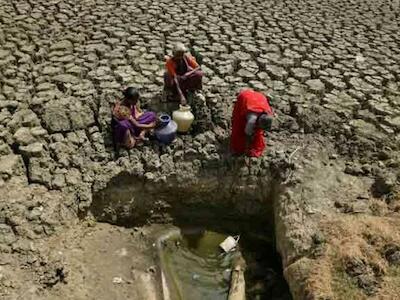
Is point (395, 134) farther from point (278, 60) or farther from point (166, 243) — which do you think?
point (166, 243)

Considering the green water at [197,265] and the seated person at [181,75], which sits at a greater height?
the seated person at [181,75]

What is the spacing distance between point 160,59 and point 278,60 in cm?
168

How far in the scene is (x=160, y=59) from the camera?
295 inches

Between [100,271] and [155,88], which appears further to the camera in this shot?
[155,88]

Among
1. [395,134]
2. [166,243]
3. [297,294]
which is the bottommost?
[166,243]

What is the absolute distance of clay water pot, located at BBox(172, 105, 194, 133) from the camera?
648 cm

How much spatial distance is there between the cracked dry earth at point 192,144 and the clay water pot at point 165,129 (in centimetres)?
14

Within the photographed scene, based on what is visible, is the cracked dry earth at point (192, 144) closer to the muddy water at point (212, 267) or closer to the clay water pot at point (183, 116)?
the clay water pot at point (183, 116)

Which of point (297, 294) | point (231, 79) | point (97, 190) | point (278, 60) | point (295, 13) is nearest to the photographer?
point (297, 294)

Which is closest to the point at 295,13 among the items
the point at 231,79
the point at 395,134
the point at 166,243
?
the point at 231,79

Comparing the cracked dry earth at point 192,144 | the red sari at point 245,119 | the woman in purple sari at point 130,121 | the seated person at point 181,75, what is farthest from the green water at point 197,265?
the seated person at point 181,75

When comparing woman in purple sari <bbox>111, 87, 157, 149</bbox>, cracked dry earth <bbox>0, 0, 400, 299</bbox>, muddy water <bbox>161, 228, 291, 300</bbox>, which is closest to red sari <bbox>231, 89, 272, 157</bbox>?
cracked dry earth <bbox>0, 0, 400, 299</bbox>

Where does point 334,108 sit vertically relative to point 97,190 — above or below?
above

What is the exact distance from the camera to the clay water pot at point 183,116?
6.48m
